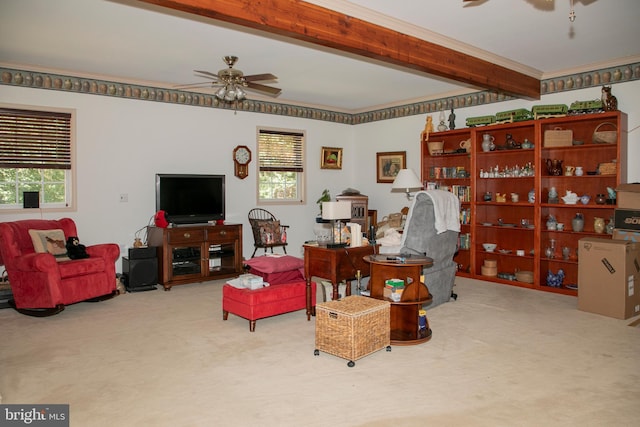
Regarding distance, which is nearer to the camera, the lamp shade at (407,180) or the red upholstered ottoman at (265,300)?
the red upholstered ottoman at (265,300)

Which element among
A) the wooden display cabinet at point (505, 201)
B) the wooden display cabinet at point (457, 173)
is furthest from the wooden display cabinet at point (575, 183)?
the wooden display cabinet at point (457, 173)

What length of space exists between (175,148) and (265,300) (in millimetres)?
3506

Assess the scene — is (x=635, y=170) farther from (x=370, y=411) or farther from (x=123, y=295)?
(x=123, y=295)

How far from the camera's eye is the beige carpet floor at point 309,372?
273 cm

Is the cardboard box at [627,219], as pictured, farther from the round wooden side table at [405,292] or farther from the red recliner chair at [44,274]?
the red recliner chair at [44,274]

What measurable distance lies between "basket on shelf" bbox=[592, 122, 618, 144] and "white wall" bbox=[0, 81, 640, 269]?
9.6 inches

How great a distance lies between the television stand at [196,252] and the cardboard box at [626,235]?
4817 millimetres

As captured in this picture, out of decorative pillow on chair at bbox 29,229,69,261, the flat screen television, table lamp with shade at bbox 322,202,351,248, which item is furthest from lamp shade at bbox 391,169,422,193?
decorative pillow on chair at bbox 29,229,69,261

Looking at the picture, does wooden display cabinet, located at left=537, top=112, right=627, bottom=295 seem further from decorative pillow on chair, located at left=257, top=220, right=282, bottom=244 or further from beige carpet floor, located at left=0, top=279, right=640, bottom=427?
decorative pillow on chair, located at left=257, top=220, right=282, bottom=244

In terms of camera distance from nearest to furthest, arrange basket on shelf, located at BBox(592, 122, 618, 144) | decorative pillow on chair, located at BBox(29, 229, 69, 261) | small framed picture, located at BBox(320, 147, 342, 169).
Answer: decorative pillow on chair, located at BBox(29, 229, 69, 261) → basket on shelf, located at BBox(592, 122, 618, 144) → small framed picture, located at BBox(320, 147, 342, 169)

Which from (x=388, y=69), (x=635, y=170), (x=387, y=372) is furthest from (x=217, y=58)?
(x=635, y=170)

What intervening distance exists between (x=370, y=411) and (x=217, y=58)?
14.5ft

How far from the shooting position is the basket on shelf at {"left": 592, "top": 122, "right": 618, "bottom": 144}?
5.40m

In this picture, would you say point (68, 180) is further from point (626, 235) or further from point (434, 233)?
point (626, 235)
